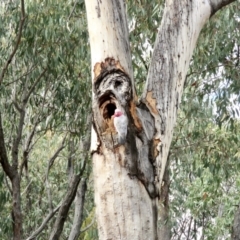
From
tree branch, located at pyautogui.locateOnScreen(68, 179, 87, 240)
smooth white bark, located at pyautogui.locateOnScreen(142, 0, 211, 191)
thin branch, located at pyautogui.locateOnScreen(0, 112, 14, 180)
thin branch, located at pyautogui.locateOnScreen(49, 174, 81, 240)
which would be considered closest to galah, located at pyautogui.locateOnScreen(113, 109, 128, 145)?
smooth white bark, located at pyautogui.locateOnScreen(142, 0, 211, 191)

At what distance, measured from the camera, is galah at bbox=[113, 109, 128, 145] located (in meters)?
2.72

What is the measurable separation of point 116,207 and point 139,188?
0.13 m

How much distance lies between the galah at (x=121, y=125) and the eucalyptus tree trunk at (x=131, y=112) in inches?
0.8

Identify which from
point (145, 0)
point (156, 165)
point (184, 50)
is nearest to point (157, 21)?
point (145, 0)

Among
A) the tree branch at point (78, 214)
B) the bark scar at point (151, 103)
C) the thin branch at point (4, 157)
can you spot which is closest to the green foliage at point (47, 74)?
the tree branch at point (78, 214)

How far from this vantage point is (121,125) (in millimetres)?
2721

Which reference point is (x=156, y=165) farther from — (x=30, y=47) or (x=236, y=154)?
(x=236, y=154)

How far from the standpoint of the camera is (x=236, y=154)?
688 centimetres

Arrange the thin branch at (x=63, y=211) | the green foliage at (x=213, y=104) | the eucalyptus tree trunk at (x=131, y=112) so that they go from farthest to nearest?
the thin branch at (x=63, y=211) → the green foliage at (x=213, y=104) → the eucalyptus tree trunk at (x=131, y=112)

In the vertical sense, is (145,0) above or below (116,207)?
above

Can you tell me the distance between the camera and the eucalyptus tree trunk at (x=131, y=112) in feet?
8.81

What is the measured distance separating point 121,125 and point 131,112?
10 centimetres

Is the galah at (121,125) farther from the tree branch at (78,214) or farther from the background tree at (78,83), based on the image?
the tree branch at (78,214)

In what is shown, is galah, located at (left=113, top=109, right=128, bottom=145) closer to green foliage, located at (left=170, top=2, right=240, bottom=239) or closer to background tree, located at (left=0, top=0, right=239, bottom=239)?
background tree, located at (left=0, top=0, right=239, bottom=239)
